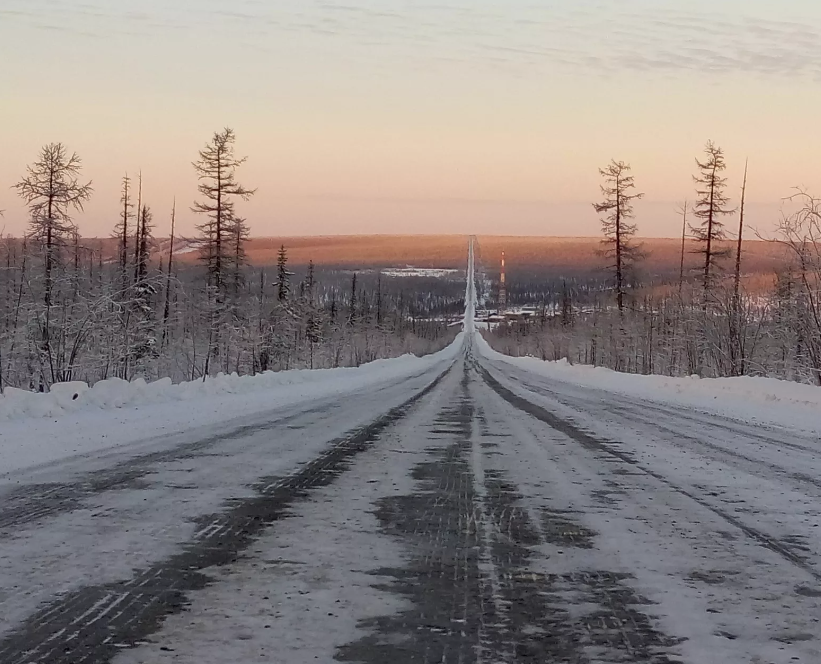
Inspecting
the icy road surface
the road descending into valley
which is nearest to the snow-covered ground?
the road descending into valley

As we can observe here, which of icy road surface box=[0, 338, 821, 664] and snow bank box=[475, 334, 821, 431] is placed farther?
snow bank box=[475, 334, 821, 431]

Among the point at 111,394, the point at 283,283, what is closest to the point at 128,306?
the point at 111,394

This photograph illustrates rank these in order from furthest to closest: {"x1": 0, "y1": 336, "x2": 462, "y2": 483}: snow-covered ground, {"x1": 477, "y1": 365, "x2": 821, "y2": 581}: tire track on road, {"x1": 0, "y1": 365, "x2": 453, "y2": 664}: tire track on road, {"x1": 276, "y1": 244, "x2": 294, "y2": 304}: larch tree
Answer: {"x1": 276, "y1": 244, "x2": 294, "y2": 304}: larch tree
{"x1": 0, "y1": 336, "x2": 462, "y2": 483}: snow-covered ground
{"x1": 477, "y1": 365, "x2": 821, "y2": 581}: tire track on road
{"x1": 0, "y1": 365, "x2": 453, "y2": 664}: tire track on road

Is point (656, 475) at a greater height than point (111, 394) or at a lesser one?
greater

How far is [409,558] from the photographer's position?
5156mm

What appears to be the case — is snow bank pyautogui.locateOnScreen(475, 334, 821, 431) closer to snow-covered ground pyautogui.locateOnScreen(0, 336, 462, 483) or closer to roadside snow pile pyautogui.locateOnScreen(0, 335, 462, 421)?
snow-covered ground pyautogui.locateOnScreen(0, 336, 462, 483)

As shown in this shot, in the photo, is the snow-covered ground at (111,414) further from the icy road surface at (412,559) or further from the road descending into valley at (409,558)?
the icy road surface at (412,559)

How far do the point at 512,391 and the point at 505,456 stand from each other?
15.8m

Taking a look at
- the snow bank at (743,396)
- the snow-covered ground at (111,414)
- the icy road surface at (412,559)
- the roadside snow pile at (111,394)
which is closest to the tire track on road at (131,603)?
the icy road surface at (412,559)

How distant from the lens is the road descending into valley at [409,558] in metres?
3.68

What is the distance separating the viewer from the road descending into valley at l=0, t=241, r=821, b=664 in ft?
12.1

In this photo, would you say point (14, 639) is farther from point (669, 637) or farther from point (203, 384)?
Answer: point (203, 384)

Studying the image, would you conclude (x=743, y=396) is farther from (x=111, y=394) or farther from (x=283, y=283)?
(x=283, y=283)

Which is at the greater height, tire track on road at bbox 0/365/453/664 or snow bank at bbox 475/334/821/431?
tire track on road at bbox 0/365/453/664
